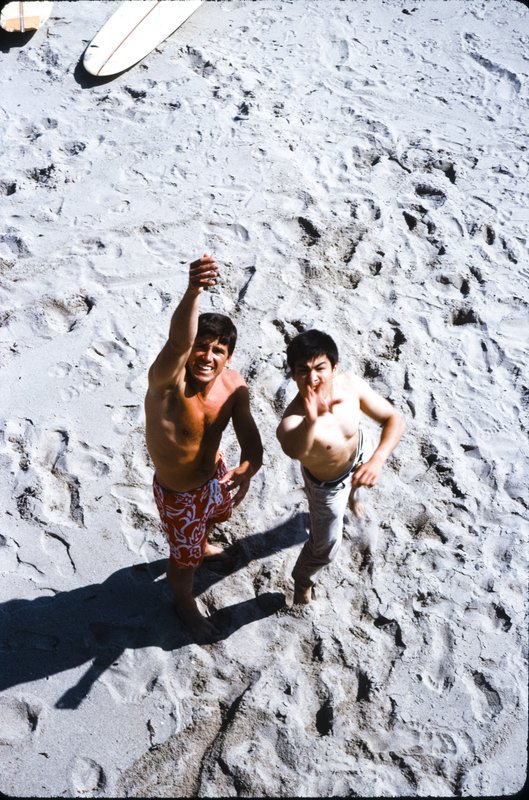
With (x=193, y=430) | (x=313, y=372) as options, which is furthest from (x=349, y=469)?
(x=193, y=430)

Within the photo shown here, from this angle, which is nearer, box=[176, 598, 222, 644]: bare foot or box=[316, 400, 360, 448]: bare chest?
box=[316, 400, 360, 448]: bare chest

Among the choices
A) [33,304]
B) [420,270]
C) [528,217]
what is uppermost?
[528,217]

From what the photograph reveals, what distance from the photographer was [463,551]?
3.70m

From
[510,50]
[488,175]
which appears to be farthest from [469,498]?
[510,50]

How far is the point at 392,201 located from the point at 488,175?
2.82 ft

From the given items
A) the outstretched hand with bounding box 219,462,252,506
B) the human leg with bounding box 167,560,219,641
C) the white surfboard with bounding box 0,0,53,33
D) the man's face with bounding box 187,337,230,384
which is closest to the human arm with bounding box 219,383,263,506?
the outstretched hand with bounding box 219,462,252,506

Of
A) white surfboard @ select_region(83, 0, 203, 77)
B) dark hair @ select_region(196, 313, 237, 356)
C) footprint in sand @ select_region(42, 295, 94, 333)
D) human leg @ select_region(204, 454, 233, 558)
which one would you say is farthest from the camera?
white surfboard @ select_region(83, 0, 203, 77)

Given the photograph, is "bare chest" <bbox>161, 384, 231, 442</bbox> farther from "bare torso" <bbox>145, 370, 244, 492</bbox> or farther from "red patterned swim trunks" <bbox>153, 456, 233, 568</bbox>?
"red patterned swim trunks" <bbox>153, 456, 233, 568</bbox>

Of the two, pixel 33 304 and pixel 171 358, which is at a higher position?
pixel 171 358

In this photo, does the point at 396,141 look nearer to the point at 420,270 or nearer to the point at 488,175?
the point at 488,175

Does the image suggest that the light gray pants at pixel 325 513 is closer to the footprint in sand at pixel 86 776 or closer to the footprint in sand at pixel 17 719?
the footprint in sand at pixel 86 776

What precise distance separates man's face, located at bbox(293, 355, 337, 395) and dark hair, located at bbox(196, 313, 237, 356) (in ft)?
0.94

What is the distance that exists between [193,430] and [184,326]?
509mm

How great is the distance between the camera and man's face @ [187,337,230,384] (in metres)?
2.85
